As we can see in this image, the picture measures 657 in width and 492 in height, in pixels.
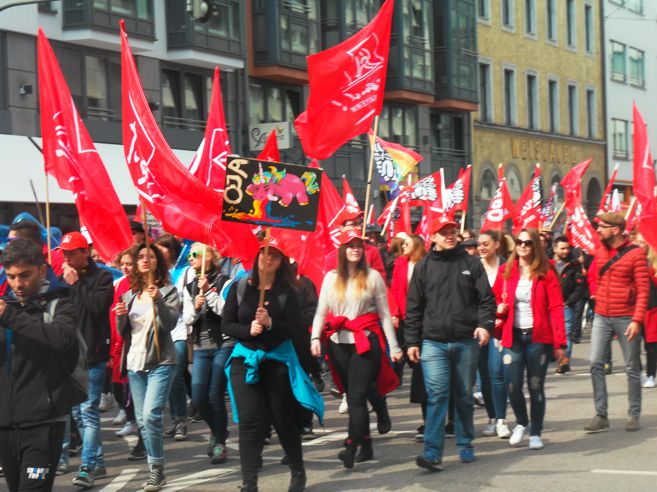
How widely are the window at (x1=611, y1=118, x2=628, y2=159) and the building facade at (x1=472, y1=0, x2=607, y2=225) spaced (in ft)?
4.04

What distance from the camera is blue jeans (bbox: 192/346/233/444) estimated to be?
32.1 feet

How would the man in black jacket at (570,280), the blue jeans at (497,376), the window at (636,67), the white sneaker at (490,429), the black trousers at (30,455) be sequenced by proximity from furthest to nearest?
the window at (636,67)
the man in black jacket at (570,280)
the white sneaker at (490,429)
the blue jeans at (497,376)
the black trousers at (30,455)

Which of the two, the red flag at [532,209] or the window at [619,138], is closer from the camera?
the red flag at [532,209]

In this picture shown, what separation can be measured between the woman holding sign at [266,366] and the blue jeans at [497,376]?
2.42 meters

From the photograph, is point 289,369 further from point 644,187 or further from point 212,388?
point 644,187

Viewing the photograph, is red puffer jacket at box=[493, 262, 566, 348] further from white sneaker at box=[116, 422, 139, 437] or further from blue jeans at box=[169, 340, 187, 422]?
white sneaker at box=[116, 422, 139, 437]

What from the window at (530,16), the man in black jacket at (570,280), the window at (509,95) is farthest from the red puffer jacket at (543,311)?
the window at (530,16)

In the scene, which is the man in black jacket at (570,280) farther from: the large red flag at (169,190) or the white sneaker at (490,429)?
the large red flag at (169,190)

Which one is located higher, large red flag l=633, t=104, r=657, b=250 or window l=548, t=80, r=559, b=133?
window l=548, t=80, r=559, b=133

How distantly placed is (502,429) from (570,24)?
43758mm

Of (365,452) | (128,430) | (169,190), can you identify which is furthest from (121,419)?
(365,452)

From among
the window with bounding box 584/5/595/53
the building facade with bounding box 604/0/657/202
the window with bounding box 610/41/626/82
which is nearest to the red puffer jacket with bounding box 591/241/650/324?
the building facade with bounding box 604/0/657/202

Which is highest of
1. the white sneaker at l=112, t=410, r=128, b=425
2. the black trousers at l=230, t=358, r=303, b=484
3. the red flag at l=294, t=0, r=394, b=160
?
the red flag at l=294, t=0, r=394, b=160

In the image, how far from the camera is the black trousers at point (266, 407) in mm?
8094
